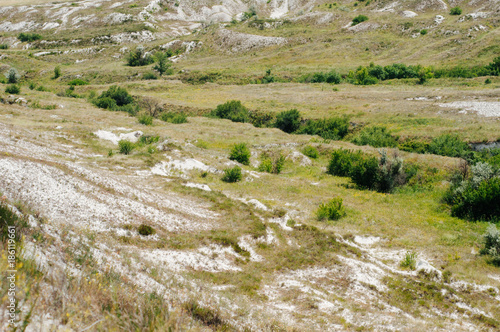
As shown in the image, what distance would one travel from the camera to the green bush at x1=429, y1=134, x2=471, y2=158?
31.9 m

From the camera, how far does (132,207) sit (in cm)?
1283

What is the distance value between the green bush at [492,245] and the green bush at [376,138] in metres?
24.3

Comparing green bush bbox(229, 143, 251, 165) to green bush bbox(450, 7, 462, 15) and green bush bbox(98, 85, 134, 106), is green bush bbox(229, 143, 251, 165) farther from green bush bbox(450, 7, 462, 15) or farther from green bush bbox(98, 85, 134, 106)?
green bush bbox(450, 7, 462, 15)

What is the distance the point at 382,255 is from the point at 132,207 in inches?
433

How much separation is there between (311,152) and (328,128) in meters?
13.1

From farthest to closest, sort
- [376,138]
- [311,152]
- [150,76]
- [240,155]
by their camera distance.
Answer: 1. [150,76]
2. [376,138]
3. [311,152]
4. [240,155]

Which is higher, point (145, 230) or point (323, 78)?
point (323, 78)

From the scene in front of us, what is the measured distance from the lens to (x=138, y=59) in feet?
325

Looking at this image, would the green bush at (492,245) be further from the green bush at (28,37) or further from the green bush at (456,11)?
the green bush at (28,37)

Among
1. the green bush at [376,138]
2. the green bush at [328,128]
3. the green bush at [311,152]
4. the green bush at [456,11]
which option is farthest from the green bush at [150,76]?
the green bush at [456,11]

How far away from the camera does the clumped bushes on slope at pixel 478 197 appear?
17.7m

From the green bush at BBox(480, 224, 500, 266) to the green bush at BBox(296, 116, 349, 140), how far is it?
29.8 metres

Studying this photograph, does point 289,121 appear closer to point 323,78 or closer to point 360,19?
point 323,78

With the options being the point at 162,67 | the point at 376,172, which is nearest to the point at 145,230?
the point at 376,172
